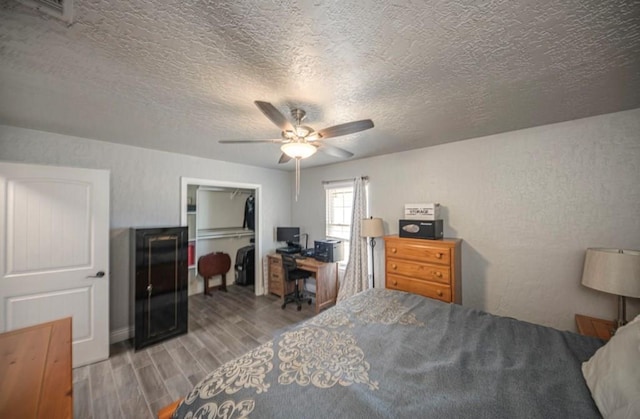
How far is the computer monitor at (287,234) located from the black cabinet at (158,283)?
168 centimetres

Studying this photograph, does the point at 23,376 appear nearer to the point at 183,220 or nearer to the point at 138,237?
the point at 138,237

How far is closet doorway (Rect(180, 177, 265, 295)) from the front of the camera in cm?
409

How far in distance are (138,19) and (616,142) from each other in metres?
3.38

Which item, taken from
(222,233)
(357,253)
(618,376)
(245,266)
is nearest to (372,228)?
(357,253)

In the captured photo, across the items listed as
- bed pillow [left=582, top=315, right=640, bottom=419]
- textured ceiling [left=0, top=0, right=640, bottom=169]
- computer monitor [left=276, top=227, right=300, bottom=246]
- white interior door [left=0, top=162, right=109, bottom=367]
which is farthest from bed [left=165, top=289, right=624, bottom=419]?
computer monitor [left=276, top=227, right=300, bottom=246]

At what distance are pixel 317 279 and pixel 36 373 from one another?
2.64m

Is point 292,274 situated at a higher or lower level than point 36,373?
lower

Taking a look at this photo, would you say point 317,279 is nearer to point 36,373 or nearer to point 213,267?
point 213,267

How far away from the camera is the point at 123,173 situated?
2719mm

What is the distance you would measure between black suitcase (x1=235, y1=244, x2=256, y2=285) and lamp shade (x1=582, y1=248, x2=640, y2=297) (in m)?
4.39

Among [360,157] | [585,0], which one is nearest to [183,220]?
[360,157]

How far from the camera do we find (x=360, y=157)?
134 inches

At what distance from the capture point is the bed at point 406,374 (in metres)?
0.91

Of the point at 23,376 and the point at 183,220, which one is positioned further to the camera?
the point at 183,220
